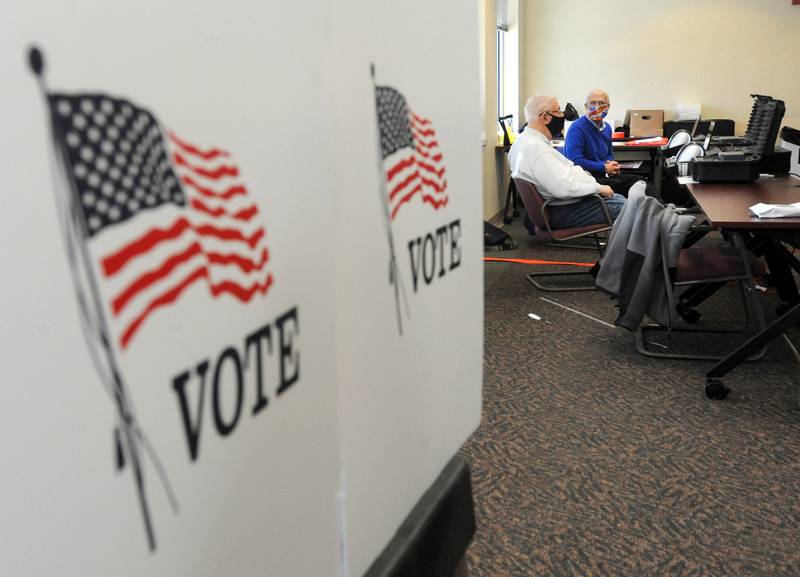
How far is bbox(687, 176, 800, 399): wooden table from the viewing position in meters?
2.65

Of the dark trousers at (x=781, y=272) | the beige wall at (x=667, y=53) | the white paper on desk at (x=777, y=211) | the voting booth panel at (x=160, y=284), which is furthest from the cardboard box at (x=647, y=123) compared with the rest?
the voting booth panel at (x=160, y=284)

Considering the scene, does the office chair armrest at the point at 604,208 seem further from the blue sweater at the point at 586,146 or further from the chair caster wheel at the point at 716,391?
the chair caster wheel at the point at 716,391

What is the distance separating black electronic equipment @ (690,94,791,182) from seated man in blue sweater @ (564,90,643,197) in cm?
126

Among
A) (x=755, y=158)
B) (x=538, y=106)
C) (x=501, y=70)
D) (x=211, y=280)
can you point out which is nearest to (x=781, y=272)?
(x=755, y=158)

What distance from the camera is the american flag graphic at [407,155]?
55 cm

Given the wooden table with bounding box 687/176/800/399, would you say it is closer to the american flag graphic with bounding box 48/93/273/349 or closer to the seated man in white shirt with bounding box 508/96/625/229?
the seated man in white shirt with bounding box 508/96/625/229

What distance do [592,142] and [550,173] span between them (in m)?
1.26

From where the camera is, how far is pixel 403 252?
23.5 inches

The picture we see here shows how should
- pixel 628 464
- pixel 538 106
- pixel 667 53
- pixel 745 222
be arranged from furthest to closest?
pixel 667 53, pixel 538 106, pixel 745 222, pixel 628 464

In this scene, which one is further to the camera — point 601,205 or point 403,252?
point 601,205

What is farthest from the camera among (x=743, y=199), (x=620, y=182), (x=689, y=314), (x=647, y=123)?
(x=647, y=123)

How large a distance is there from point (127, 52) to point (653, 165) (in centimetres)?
669

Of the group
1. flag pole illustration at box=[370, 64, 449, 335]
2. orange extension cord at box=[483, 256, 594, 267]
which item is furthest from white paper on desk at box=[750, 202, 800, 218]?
flag pole illustration at box=[370, 64, 449, 335]

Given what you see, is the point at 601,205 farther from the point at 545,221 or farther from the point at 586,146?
the point at 586,146
